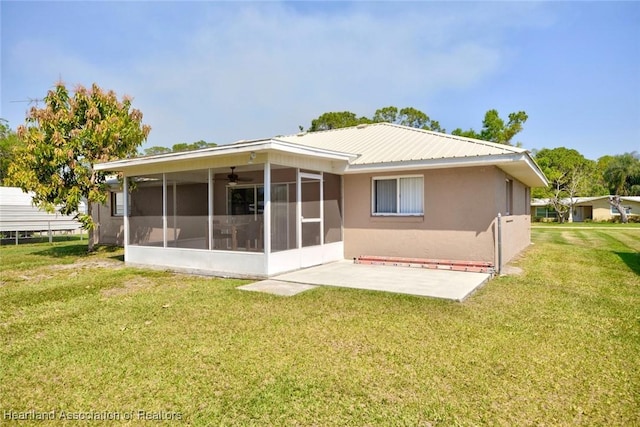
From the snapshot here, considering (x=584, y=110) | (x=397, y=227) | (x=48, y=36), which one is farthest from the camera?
→ (x=584, y=110)

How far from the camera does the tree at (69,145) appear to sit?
474 inches

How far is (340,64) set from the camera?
66.4 ft

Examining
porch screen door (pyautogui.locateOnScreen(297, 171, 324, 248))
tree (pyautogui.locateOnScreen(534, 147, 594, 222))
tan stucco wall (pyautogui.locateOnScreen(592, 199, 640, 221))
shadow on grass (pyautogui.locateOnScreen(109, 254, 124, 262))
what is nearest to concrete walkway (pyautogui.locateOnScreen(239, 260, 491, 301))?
porch screen door (pyautogui.locateOnScreen(297, 171, 324, 248))

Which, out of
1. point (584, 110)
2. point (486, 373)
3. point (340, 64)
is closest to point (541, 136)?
point (584, 110)

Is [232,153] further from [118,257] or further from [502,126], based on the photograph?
[502,126]

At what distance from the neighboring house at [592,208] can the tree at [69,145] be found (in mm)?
41875

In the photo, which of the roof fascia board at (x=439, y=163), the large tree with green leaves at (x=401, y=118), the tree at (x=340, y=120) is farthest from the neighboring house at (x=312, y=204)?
the large tree with green leaves at (x=401, y=118)

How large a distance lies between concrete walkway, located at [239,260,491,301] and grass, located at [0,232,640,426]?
0.43 metres

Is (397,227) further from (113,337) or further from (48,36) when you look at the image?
(48,36)

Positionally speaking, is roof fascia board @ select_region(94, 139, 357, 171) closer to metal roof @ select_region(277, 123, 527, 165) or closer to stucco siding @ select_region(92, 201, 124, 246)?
metal roof @ select_region(277, 123, 527, 165)

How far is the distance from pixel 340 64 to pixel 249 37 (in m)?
6.54

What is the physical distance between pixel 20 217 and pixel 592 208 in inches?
2063

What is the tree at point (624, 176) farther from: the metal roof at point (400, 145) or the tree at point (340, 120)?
the metal roof at point (400, 145)

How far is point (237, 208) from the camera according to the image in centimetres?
909
